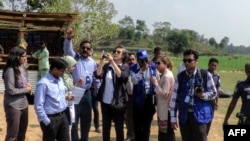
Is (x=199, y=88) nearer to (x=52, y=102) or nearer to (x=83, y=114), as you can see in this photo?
(x=52, y=102)

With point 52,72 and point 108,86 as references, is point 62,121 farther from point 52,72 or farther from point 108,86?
point 108,86

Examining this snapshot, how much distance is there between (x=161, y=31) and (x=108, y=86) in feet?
344

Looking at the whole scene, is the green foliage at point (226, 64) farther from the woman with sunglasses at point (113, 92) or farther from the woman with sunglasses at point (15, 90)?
the woman with sunglasses at point (15, 90)

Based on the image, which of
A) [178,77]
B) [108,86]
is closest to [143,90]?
[108,86]

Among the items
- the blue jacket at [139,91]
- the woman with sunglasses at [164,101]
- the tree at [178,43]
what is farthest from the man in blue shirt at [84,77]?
the tree at [178,43]

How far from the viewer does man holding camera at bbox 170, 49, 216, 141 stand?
478cm

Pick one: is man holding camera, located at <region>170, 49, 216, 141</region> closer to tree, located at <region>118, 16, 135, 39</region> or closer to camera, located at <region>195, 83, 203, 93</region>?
camera, located at <region>195, 83, 203, 93</region>

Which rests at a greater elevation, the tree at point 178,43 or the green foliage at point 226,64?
the tree at point 178,43

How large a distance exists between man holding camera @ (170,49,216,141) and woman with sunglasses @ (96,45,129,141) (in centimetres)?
116

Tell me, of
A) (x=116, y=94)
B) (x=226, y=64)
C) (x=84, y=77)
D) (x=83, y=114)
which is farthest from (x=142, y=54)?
(x=226, y=64)

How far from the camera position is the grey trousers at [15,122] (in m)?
5.24

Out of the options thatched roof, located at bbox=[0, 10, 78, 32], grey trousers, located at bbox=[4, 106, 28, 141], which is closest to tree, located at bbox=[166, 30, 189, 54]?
thatched roof, located at bbox=[0, 10, 78, 32]

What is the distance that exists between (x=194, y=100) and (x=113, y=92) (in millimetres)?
1434

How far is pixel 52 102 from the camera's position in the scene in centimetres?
470
